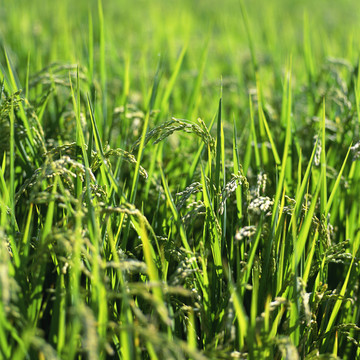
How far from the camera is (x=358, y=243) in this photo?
116 cm

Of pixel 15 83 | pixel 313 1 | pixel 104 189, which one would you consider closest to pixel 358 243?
pixel 104 189

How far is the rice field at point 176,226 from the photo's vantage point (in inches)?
31.7

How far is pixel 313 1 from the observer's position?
6.47 m

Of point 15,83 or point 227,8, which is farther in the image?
point 227,8

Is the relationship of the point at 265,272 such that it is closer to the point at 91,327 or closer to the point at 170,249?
the point at 170,249

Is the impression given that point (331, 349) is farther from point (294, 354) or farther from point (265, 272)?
point (294, 354)

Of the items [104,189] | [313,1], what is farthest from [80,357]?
[313,1]

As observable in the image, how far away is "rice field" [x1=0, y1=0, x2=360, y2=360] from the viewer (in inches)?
31.7

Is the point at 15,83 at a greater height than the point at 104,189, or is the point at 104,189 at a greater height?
the point at 15,83

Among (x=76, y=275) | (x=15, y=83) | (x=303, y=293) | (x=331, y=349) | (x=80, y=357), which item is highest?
(x=15, y=83)

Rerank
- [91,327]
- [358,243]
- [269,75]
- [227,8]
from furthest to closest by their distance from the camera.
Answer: [227,8] → [269,75] → [358,243] → [91,327]

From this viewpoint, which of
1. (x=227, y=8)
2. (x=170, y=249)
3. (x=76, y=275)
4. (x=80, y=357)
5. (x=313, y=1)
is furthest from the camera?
(x=313, y=1)

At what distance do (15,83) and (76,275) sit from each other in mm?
932

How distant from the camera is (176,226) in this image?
1152 mm
